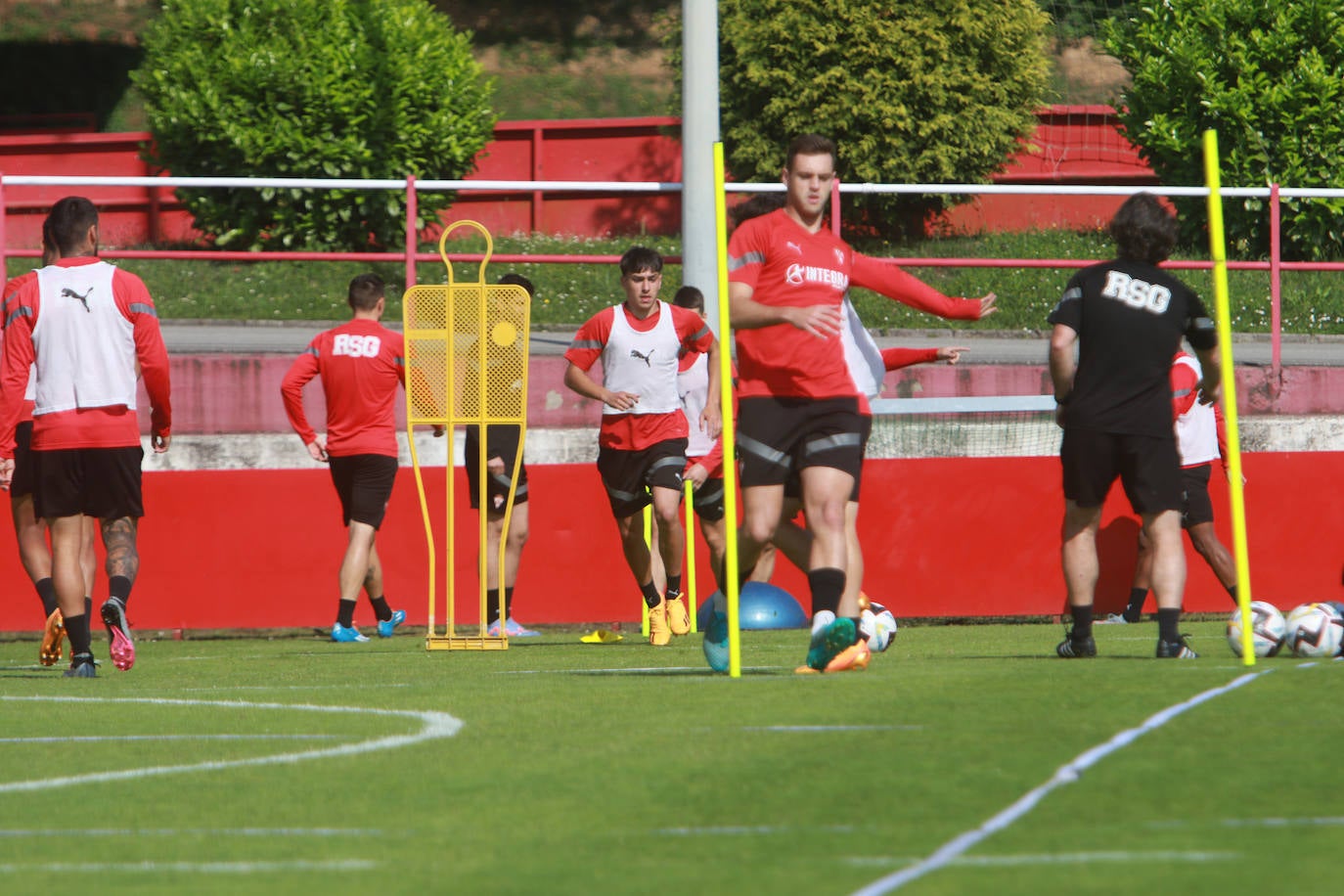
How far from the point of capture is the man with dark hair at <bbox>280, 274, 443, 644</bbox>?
12.2 meters

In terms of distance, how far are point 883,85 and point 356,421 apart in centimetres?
1821

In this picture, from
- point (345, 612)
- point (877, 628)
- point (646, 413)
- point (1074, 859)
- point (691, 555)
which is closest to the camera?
point (1074, 859)

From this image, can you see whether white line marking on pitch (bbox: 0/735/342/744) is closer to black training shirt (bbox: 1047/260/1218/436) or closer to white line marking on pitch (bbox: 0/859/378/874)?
white line marking on pitch (bbox: 0/859/378/874)

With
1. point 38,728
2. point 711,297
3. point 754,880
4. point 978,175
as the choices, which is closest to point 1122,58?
point 978,175

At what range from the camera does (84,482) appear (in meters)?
8.96

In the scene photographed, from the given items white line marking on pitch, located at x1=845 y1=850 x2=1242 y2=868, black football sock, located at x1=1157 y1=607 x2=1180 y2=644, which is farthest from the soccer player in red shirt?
white line marking on pitch, located at x1=845 y1=850 x2=1242 y2=868

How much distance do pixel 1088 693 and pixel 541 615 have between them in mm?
7243

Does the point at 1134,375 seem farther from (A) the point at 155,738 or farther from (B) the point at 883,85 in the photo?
(B) the point at 883,85

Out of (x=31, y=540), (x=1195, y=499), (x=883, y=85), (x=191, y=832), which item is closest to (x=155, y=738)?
(x=191, y=832)

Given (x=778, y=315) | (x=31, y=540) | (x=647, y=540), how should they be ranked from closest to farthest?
(x=778, y=315) → (x=31, y=540) → (x=647, y=540)

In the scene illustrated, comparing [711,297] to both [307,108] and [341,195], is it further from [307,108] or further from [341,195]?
[307,108]

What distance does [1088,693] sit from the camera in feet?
21.2

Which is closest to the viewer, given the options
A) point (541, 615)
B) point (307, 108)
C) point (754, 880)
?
point (754, 880)

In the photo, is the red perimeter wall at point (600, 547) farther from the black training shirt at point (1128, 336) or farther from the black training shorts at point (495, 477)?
the black training shirt at point (1128, 336)
